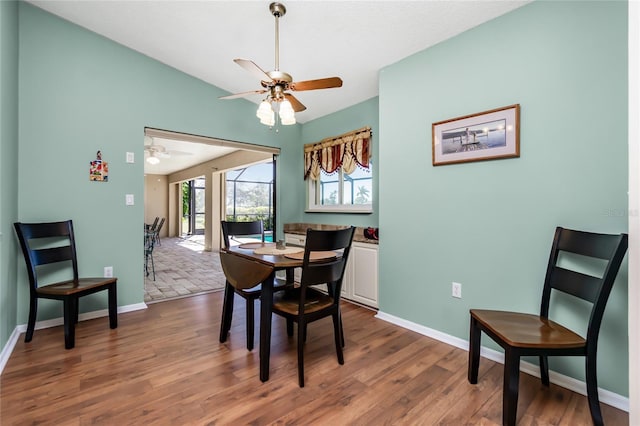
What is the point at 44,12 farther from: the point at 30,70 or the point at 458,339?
the point at 458,339

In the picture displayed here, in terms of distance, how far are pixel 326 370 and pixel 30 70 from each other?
3.41m

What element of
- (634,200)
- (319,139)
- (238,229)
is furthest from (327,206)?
(634,200)

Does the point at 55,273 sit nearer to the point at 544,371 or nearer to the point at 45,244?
the point at 45,244

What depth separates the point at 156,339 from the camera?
238 centimetres

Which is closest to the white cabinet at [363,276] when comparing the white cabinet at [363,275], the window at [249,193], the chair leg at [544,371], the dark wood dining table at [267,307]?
the white cabinet at [363,275]

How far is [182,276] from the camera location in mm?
4492

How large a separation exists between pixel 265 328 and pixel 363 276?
156 cm

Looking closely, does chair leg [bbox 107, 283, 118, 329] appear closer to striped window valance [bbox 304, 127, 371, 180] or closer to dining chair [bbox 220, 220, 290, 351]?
dining chair [bbox 220, 220, 290, 351]

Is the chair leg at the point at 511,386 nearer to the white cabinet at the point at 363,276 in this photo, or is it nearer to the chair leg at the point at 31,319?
the white cabinet at the point at 363,276

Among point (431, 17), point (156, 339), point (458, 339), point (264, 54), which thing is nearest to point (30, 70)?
point (264, 54)

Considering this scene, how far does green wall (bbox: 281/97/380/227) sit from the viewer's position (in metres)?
3.42

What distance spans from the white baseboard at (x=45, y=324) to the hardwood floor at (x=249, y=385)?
0.19 feet

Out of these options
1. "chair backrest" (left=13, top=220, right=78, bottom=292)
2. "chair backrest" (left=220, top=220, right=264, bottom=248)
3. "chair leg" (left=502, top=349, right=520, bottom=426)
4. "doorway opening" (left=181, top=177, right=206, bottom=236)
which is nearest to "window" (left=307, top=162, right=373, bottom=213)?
"chair backrest" (left=220, top=220, right=264, bottom=248)

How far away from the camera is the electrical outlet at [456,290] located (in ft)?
7.49
